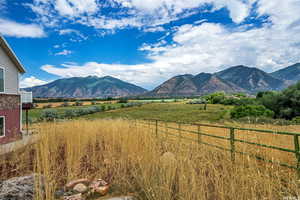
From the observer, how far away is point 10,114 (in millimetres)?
11227

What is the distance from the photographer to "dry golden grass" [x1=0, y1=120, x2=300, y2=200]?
219 centimetres

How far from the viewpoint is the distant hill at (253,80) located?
13750 cm

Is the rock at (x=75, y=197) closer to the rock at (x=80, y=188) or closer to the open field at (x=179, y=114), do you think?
the rock at (x=80, y=188)

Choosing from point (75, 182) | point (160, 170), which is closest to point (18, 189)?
point (75, 182)

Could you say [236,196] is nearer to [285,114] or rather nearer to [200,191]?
[200,191]

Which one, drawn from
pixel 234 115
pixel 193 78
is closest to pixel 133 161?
pixel 234 115

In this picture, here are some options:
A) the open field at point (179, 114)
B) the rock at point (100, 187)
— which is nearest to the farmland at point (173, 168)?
the rock at point (100, 187)

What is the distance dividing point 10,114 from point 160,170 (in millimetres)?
11760

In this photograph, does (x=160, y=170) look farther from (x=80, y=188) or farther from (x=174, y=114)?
(x=174, y=114)

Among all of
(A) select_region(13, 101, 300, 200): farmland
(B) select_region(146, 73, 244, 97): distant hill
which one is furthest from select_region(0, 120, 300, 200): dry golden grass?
(B) select_region(146, 73, 244, 97): distant hill

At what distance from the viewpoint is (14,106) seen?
11633 millimetres

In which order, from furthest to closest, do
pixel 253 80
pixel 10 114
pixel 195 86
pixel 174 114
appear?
pixel 195 86 < pixel 253 80 < pixel 174 114 < pixel 10 114

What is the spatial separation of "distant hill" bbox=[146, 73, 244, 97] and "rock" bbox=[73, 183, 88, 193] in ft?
442

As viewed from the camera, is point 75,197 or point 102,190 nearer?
point 75,197
